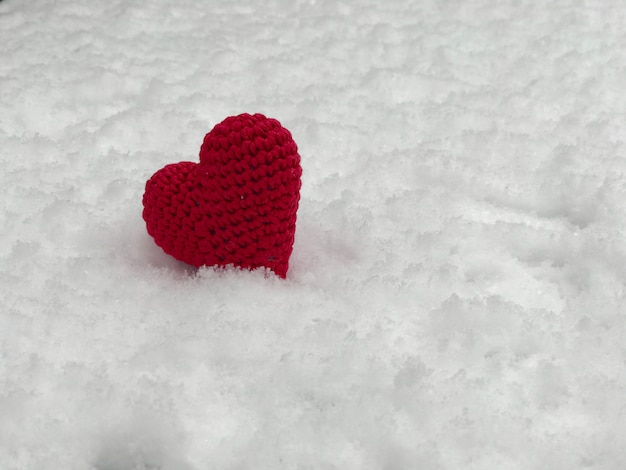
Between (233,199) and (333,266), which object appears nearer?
(233,199)

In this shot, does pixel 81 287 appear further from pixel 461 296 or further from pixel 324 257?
pixel 461 296

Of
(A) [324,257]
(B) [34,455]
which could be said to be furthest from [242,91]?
(B) [34,455]

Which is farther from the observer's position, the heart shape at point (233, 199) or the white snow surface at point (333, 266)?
the heart shape at point (233, 199)

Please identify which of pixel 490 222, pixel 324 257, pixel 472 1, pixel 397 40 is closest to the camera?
pixel 324 257

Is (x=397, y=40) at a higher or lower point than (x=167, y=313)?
higher

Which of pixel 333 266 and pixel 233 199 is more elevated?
pixel 233 199
